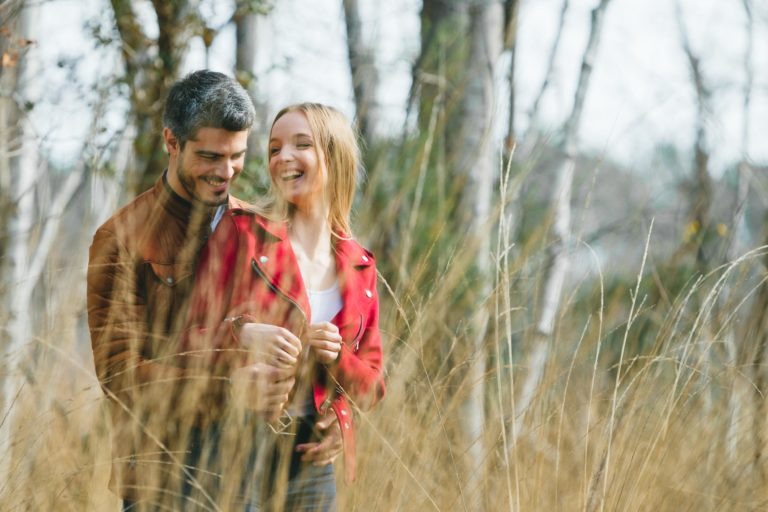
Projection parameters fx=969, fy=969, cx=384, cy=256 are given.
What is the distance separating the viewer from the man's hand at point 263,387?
162cm

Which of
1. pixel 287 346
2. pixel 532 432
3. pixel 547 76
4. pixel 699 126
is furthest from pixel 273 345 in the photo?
pixel 699 126

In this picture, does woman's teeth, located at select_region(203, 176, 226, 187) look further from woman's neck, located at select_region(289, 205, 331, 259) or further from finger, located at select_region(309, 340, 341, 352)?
finger, located at select_region(309, 340, 341, 352)

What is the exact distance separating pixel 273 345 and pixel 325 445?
0.87ft

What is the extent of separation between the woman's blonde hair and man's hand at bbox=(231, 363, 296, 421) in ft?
0.98

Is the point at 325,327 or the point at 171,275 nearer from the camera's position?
the point at 325,327

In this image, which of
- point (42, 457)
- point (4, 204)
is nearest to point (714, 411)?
point (42, 457)

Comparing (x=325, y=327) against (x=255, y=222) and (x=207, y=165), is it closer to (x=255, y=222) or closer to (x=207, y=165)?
(x=255, y=222)

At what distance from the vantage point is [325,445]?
1752 millimetres

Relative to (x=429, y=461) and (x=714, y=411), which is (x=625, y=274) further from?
(x=429, y=461)

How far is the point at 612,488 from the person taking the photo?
1.80 m

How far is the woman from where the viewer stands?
167 centimetres

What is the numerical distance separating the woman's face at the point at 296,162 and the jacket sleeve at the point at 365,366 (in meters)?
0.22

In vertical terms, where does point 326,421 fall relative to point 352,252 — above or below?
below

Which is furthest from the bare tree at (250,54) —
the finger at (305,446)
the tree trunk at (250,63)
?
the finger at (305,446)
